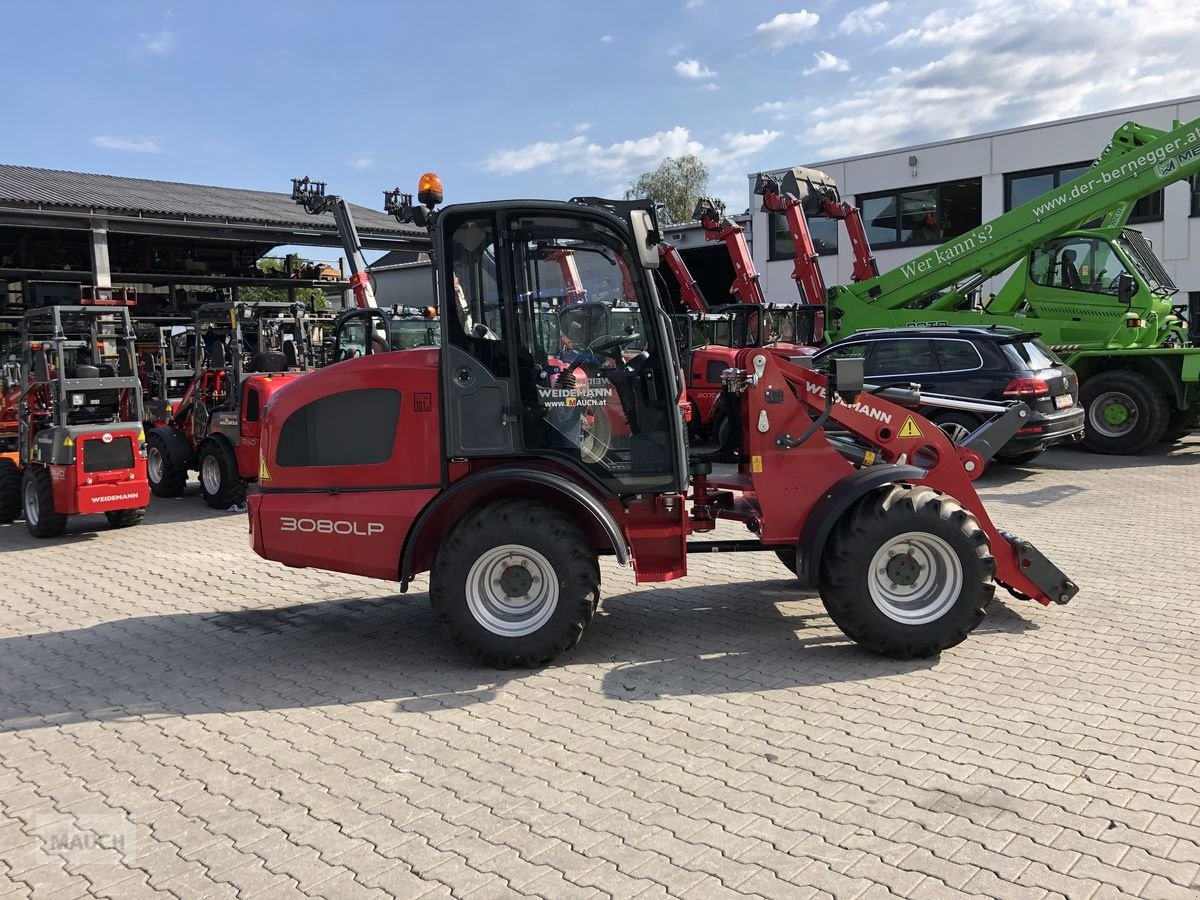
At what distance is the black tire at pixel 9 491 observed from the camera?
10.7 m

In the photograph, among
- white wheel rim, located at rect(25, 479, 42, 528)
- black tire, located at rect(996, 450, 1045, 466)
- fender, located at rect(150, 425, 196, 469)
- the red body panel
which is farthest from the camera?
black tire, located at rect(996, 450, 1045, 466)

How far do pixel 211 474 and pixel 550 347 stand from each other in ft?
25.7

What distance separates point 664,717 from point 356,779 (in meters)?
1.47

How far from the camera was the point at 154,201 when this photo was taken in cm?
2169

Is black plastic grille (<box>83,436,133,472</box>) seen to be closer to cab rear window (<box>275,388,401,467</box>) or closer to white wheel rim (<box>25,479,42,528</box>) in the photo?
white wheel rim (<box>25,479,42,528</box>)

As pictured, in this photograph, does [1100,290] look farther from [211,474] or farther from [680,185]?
[680,185]

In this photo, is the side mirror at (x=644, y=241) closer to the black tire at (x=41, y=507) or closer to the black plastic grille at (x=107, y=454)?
the black plastic grille at (x=107, y=454)

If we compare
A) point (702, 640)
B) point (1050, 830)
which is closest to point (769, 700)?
point (702, 640)

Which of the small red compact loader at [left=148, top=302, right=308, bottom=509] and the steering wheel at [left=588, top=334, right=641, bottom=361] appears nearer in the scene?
the steering wheel at [left=588, top=334, right=641, bottom=361]

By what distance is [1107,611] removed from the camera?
6031 millimetres

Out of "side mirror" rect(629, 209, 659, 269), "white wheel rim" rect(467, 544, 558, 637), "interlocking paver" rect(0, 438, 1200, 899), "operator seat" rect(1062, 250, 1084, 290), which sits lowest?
"interlocking paver" rect(0, 438, 1200, 899)

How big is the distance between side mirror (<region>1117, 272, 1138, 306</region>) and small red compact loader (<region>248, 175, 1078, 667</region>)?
32.7ft

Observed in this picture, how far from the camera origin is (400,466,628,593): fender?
5027 mm

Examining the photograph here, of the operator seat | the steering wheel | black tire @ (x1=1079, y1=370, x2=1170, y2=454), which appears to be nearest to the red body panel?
the steering wheel
